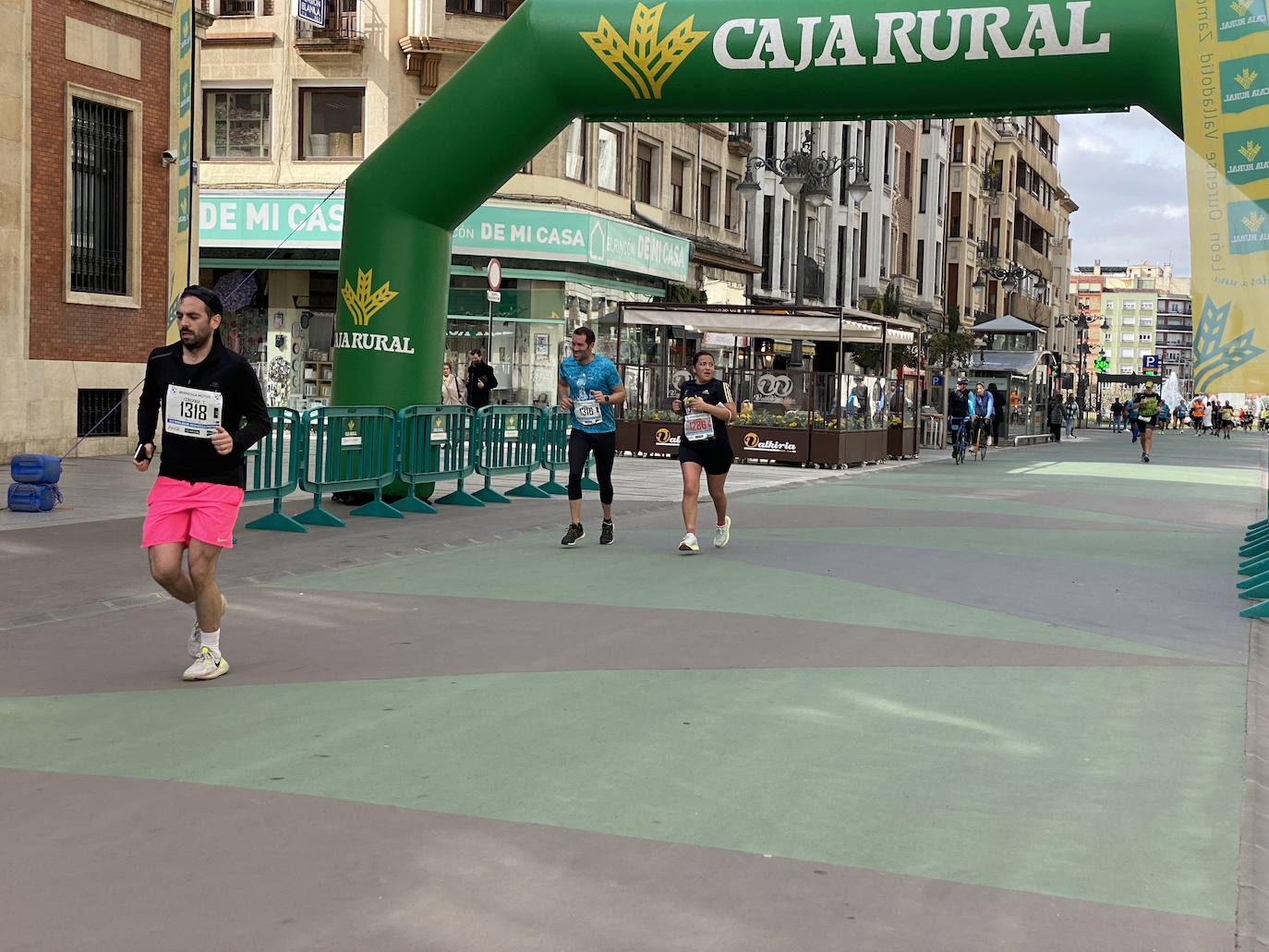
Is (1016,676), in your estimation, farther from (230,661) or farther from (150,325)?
(150,325)

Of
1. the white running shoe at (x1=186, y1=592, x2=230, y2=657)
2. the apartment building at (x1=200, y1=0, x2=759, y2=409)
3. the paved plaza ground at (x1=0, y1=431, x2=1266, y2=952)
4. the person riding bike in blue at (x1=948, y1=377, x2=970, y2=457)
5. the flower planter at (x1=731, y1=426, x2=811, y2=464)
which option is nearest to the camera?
the paved plaza ground at (x1=0, y1=431, x2=1266, y2=952)

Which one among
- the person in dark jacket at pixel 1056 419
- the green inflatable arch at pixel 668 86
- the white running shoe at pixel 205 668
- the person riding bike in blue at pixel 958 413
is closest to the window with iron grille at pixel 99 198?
the green inflatable arch at pixel 668 86

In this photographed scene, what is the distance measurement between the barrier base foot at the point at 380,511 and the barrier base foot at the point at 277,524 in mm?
1475

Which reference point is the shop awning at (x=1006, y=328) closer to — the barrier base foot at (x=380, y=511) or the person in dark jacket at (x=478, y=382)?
the person in dark jacket at (x=478, y=382)

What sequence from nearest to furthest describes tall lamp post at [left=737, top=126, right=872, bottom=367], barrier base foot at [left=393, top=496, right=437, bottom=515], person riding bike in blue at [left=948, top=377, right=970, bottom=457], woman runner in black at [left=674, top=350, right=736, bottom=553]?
woman runner in black at [left=674, top=350, right=736, bottom=553], barrier base foot at [left=393, top=496, right=437, bottom=515], tall lamp post at [left=737, top=126, right=872, bottom=367], person riding bike in blue at [left=948, top=377, right=970, bottom=457]

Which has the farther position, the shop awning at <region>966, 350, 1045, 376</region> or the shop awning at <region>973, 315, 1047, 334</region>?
the shop awning at <region>973, 315, 1047, 334</region>

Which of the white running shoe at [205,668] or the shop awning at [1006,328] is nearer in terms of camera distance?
the white running shoe at [205,668]

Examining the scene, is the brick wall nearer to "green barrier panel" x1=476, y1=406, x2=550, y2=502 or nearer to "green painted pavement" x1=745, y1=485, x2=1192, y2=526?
"green barrier panel" x1=476, y1=406, x2=550, y2=502

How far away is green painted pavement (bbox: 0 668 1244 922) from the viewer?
4867mm

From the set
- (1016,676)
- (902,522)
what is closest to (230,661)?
(1016,676)

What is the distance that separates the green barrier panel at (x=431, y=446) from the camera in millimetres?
15516

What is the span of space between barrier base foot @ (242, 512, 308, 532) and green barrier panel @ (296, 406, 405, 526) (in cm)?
34

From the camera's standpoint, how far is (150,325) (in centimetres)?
2280

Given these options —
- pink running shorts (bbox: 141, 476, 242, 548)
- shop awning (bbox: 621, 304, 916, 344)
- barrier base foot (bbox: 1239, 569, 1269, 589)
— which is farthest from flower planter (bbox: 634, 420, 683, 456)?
pink running shorts (bbox: 141, 476, 242, 548)
